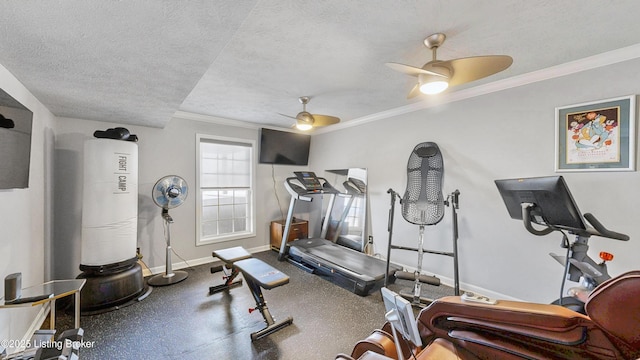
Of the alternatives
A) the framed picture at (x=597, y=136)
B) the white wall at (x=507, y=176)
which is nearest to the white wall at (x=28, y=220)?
the white wall at (x=507, y=176)

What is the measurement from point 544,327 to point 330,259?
120 inches

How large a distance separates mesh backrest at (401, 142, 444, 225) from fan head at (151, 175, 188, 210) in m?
3.13

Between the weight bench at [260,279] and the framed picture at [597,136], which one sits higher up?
the framed picture at [597,136]

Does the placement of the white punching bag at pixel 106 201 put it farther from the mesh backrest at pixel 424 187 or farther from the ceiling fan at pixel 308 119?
the mesh backrest at pixel 424 187

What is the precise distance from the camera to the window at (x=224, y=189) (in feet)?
14.1

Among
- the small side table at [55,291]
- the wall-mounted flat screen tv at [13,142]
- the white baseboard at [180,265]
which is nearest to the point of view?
the wall-mounted flat screen tv at [13,142]

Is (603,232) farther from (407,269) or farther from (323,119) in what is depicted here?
(323,119)

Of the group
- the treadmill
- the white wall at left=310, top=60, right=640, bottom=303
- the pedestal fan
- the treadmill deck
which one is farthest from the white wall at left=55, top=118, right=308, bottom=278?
the white wall at left=310, top=60, right=640, bottom=303

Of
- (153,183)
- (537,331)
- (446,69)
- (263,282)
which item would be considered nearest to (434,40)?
(446,69)

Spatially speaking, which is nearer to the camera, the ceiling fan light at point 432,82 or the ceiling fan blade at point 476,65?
the ceiling fan blade at point 476,65

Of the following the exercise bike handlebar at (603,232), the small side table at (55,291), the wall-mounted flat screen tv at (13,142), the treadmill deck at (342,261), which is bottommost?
the treadmill deck at (342,261)

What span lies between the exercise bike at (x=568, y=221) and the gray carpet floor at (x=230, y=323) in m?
1.39


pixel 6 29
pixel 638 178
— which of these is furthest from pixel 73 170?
pixel 638 178

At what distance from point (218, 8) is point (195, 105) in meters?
2.76
